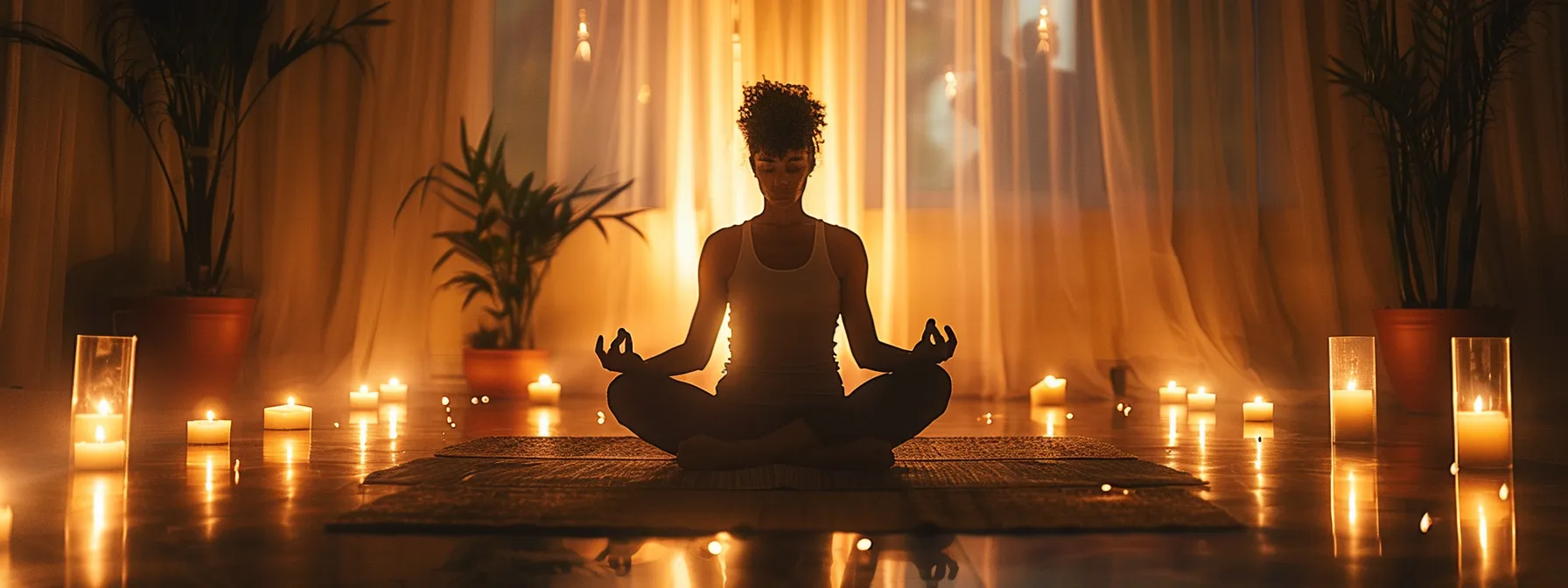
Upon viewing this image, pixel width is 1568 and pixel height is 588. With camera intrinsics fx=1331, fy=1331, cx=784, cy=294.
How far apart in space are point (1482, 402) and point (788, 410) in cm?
138

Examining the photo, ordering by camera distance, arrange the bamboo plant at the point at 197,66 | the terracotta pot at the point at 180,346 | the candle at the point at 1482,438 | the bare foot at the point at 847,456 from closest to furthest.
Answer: the bare foot at the point at 847,456 < the candle at the point at 1482,438 < the terracotta pot at the point at 180,346 < the bamboo plant at the point at 197,66

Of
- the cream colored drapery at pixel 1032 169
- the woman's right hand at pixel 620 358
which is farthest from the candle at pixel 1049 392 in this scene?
the woman's right hand at pixel 620 358

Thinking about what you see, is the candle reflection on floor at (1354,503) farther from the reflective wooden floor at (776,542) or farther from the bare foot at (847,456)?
the bare foot at (847,456)

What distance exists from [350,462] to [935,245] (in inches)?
122

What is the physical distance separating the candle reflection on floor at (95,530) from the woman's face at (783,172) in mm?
1227

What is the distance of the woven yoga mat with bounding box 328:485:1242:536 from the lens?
1.88 meters

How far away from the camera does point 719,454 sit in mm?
2410

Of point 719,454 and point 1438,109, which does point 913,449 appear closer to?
point 719,454

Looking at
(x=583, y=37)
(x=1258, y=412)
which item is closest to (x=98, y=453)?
(x=1258, y=412)

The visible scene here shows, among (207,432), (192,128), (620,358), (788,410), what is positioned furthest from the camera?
(192,128)

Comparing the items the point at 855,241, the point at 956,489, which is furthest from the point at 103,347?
the point at 956,489

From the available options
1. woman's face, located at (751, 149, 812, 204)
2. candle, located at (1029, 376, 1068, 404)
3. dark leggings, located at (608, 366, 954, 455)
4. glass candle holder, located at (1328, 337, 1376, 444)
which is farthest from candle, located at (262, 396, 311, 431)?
glass candle holder, located at (1328, 337, 1376, 444)

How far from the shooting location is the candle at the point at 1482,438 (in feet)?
8.68

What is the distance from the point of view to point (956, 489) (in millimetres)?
2295
